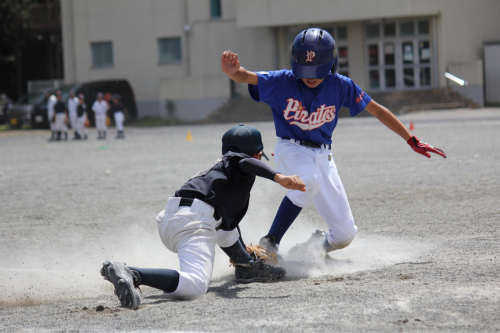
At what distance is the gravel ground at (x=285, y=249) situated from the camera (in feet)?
11.3

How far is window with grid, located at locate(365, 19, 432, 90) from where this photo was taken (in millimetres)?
29375

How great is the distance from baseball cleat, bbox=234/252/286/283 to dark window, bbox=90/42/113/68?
32288 mm

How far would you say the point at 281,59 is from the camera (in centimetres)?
3148

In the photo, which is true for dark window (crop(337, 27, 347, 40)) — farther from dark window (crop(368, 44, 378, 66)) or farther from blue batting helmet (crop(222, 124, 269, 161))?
blue batting helmet (crop(222, 124, 269, 161))

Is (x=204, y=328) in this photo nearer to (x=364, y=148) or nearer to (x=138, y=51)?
(x=364, y=148)

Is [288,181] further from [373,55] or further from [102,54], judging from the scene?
[102,54]

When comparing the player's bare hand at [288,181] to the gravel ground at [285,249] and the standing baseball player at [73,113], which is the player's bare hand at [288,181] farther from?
the standing baseball player at [73,113]

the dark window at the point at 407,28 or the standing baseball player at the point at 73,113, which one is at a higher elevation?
the dark window at the point at 407,28

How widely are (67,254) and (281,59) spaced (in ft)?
88.6

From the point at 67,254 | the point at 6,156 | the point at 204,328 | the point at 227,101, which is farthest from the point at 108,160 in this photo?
the point at 227,101

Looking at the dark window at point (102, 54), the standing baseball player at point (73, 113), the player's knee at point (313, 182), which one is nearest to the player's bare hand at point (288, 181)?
the player's knee at point (313, 182)

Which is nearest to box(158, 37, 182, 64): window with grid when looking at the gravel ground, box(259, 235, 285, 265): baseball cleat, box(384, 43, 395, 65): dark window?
box(384, 43, 395, 65): dark window

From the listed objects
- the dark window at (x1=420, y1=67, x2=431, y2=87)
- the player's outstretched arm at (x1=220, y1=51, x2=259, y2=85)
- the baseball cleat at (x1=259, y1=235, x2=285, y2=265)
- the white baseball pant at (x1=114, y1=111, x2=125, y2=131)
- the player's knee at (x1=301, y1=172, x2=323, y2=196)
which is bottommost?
the baseball cleat at (x1=259, y1=235, x2=285, y2=265)

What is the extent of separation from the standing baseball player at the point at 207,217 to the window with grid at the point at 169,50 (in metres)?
30.2
